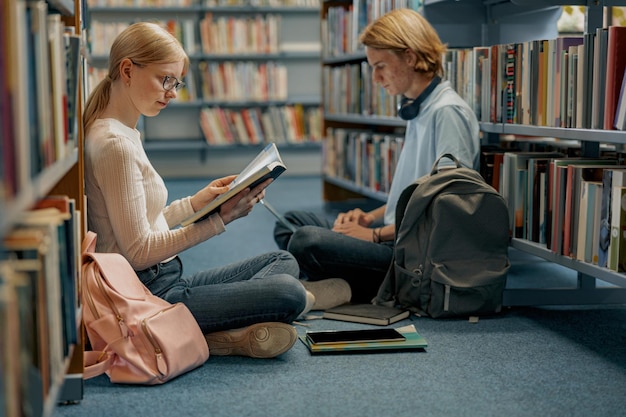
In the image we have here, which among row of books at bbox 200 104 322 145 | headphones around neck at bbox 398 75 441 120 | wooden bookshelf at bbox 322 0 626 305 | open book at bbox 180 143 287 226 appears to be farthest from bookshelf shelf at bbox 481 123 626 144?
row of books at bbox 200 104 322 145

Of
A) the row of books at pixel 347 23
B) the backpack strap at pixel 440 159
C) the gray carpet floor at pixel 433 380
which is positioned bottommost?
the gray carpet floor at pixel 433 380

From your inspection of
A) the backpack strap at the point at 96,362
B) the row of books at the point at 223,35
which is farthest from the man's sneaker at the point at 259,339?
the row of books at the point at 223,35

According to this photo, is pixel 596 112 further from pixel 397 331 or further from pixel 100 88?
pixel 100 88

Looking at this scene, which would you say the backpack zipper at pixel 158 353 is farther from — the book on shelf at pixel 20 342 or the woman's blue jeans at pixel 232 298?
the book on shelf at pixel 20 342

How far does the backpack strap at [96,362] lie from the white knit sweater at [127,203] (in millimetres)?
219

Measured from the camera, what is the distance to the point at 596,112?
2.21 metres

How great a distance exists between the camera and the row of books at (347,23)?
4.19 m

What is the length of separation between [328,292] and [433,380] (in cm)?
72

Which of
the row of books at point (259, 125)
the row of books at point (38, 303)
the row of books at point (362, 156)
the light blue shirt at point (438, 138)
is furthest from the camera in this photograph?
the row of books at point (259, 125)

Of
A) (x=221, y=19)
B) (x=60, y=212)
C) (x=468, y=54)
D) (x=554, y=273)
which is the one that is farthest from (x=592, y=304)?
(x=221, y=19)

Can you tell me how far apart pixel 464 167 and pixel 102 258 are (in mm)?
1156

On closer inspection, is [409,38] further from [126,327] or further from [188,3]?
[188,3]

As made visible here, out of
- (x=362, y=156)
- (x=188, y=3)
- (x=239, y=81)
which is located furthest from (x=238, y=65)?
(x=362, y=156)

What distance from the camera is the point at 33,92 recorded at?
1.09 metres
